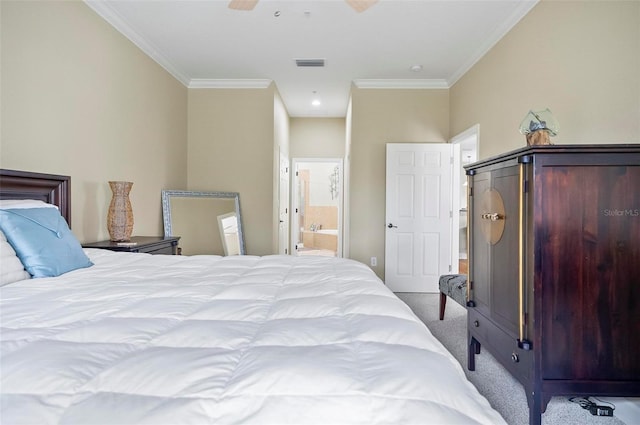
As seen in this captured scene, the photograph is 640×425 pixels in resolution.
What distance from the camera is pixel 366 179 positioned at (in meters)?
4.51

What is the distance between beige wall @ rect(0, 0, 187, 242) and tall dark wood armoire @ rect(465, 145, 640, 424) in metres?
2.96

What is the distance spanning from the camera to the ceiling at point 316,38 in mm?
2826

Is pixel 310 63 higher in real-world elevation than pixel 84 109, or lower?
higher

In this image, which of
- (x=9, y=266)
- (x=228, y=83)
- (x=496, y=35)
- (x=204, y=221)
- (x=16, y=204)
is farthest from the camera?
(x=228, y=83)

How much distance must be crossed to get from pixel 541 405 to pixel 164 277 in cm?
187

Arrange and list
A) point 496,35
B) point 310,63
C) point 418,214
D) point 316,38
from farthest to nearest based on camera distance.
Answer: point 418,214 < point 310,63 < point 316,38 < point 496,35

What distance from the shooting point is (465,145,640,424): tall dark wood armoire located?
1441 millimetres

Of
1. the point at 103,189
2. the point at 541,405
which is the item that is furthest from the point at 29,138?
the point at 541,405

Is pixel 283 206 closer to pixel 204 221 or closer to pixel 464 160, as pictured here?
pixel 204 221

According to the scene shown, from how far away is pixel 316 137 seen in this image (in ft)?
20.9

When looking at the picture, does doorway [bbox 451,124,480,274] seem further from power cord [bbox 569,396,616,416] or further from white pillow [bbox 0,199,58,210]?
white pillow [bbox 0,199,58,210]

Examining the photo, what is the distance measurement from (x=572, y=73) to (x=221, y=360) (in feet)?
9.09

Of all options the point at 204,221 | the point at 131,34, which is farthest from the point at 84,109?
the point at 204,221

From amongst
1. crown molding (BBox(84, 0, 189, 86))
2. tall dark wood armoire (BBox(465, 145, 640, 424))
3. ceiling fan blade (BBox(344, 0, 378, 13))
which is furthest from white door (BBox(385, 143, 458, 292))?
crown molding (BBox(84, 0, 189, 86))
